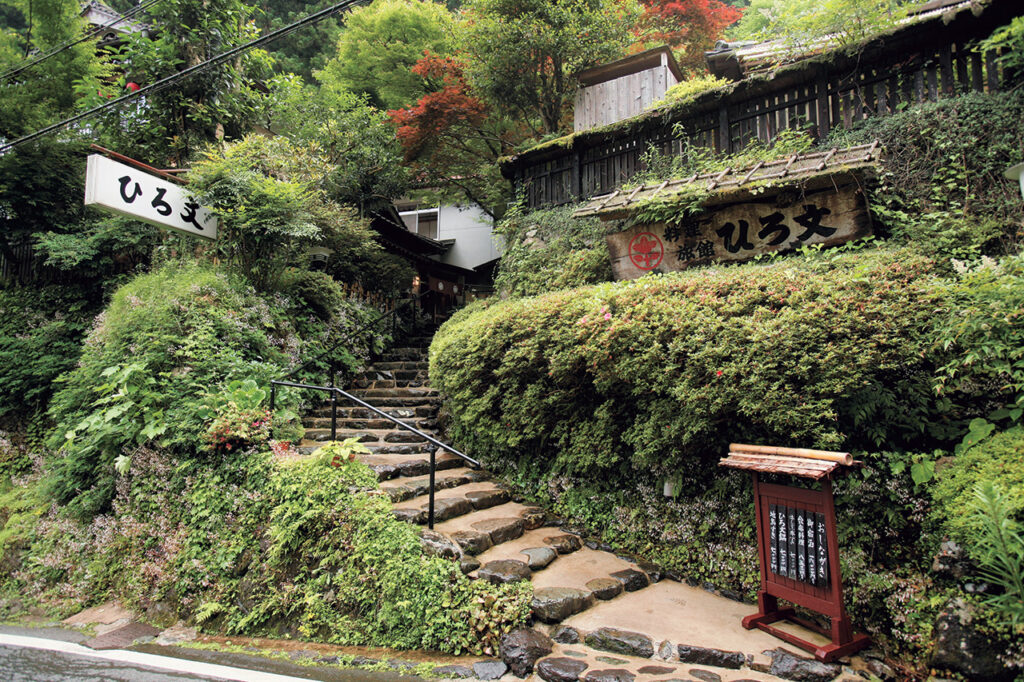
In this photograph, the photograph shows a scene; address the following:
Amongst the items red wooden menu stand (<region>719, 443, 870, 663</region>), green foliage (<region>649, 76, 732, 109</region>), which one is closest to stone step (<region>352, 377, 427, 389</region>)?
green foliage (<region>649, 76, 732, 109</region>)

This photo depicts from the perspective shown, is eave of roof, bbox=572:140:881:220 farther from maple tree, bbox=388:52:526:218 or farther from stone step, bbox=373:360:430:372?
maple tree, bbox=388:52:526:218

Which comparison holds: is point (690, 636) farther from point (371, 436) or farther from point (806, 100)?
point (806, 100)

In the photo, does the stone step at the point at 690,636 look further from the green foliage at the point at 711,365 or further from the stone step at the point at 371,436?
the stone step at the point at 371,436

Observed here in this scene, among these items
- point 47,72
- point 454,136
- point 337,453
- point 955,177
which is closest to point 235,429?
point 337,453

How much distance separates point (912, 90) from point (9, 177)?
17.1 m

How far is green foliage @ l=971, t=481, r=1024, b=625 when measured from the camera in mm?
3303

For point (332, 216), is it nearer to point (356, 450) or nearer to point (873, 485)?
point (356, 450)

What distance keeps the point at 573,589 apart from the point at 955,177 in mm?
6827

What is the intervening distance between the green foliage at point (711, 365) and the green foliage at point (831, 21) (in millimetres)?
4067

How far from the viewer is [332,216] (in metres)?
11.7

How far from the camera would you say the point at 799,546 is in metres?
4.21

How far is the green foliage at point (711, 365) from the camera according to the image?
14.6ft

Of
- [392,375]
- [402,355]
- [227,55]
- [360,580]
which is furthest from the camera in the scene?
[402,355]

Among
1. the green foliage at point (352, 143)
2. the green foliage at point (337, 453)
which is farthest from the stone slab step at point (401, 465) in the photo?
the green foliage at point (352, 143)
